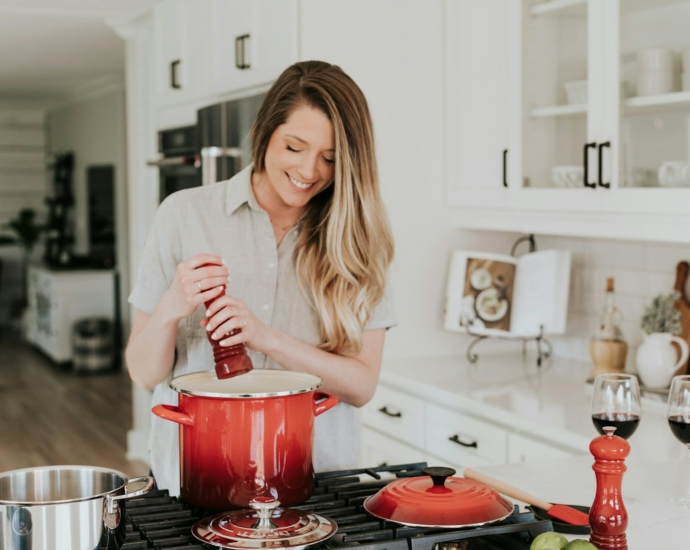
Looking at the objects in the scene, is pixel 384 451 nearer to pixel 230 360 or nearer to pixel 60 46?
pixel 230 360

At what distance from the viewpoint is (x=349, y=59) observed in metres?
3.03

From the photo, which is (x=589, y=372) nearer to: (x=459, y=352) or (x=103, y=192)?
(x=459, y=352)

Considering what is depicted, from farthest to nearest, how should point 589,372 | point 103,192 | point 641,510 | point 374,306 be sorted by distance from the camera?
point 103,192 < point 589,372 < point 374,306 < point 641,510

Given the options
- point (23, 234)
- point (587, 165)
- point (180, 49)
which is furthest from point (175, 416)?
point (23, 234)

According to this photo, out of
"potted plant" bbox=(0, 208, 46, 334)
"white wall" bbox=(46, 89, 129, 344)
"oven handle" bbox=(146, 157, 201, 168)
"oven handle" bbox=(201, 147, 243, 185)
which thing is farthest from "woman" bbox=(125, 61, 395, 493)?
"potted plant" bbox=(0, 208, 46, 334)

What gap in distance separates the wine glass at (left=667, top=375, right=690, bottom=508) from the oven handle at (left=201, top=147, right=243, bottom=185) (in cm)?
204

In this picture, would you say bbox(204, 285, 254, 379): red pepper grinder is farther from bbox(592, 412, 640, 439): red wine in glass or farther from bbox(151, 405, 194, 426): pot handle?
bbox(592, 412, 640, 439): red wine in glass

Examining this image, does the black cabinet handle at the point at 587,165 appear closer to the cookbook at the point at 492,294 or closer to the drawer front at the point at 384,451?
the cookbook at the point at 492,294

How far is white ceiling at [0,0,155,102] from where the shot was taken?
471cm

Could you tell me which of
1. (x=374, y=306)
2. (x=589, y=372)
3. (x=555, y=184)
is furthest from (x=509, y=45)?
(x=374, y=306)

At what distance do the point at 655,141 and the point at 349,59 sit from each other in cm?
112

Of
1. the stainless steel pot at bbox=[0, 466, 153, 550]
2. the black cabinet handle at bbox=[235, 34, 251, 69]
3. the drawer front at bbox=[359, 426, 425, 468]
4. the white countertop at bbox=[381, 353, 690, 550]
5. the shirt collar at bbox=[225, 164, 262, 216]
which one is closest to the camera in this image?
the stainless steel pot at bbox=[0, 466, 153, 550]

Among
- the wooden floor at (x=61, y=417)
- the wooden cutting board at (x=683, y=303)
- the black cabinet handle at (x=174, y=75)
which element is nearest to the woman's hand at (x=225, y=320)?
the wooden cutting board at (x=683, y=303)

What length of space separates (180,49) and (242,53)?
0.74 m
